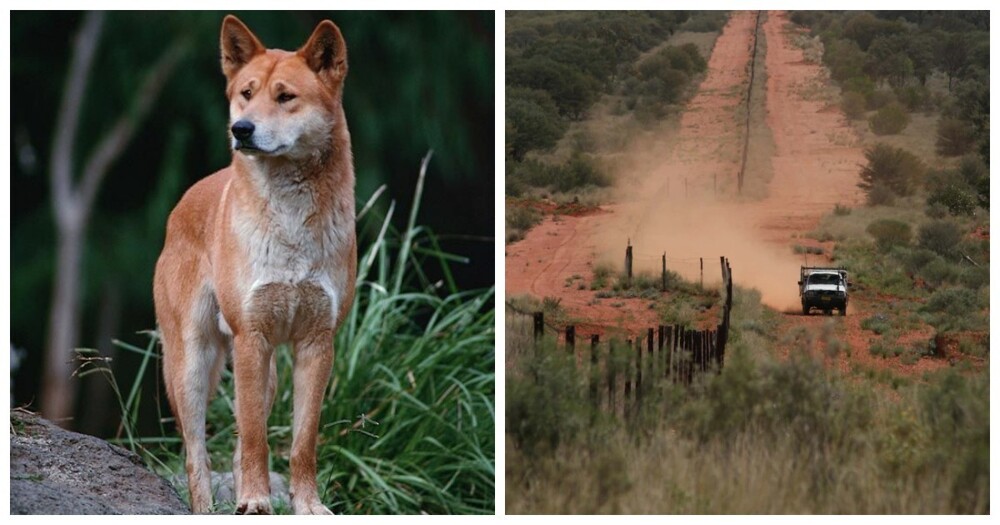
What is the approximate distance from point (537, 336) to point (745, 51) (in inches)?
61.2

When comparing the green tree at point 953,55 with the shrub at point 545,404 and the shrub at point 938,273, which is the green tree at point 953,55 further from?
the shrub at point 545,404

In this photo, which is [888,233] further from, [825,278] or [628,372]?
[628,372]

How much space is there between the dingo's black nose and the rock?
1632mm

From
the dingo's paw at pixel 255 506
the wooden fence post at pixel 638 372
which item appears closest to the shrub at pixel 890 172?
the wooden fence post at pixel 638 372

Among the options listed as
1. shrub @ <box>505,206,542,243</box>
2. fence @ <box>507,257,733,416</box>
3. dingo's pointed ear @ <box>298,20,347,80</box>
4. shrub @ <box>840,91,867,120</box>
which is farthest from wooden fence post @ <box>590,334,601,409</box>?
dingo's pointed ear @ <box>298,20,347,80</box>

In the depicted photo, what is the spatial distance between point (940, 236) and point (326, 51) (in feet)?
8.86

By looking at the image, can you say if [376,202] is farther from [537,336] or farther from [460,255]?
[537,336]

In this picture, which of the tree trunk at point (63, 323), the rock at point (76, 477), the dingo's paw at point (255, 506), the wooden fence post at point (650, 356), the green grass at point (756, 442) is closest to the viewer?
the dingo's paw at point (255, 506)

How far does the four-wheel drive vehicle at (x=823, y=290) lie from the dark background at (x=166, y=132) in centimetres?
155

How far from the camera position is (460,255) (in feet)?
22.9

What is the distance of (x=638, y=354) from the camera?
227 inches

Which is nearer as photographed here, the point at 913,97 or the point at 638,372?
the point at 638,372

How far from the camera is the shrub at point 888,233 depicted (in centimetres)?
584

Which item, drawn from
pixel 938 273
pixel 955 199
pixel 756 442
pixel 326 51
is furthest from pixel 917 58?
pixel 326 51
